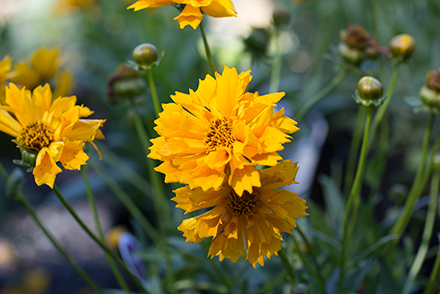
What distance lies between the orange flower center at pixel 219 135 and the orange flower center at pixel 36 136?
0.16 meters

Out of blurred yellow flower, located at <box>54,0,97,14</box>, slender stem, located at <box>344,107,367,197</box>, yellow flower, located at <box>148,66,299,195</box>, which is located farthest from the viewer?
blurred yellow flower, located at <box>54,0,97,14</box>

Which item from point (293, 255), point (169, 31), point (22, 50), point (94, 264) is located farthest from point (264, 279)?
point (22, 50)

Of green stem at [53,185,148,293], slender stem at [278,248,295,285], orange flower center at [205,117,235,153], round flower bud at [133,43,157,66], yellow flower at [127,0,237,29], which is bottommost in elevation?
slender stem at [278,248,295,285]

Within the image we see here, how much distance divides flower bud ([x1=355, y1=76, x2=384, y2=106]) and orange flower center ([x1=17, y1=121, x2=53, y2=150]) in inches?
11.8

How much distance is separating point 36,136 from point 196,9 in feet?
0.62

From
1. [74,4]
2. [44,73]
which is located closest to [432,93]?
[44,73]

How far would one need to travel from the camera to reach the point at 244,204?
380 millimetres

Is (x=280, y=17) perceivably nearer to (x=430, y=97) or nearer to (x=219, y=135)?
(x=430, y=97)

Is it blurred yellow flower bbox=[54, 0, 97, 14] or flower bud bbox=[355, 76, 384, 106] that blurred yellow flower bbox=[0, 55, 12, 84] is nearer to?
flower bud bbox=[355, 76, 384, 106]

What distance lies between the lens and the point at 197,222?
383 millimetres

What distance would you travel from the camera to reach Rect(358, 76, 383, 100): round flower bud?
16.8 inches

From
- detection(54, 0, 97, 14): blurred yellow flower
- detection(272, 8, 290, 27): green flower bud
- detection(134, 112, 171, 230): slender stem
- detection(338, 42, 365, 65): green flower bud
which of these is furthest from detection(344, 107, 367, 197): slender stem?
detection(54, 0, 97, 14): blurred yellow flower

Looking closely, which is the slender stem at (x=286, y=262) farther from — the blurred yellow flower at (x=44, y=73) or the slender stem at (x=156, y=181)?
the blurred yellow flower at (x=44, y=73)

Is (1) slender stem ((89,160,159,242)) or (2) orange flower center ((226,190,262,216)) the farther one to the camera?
(1) slender stem ((89,160,159,242))
